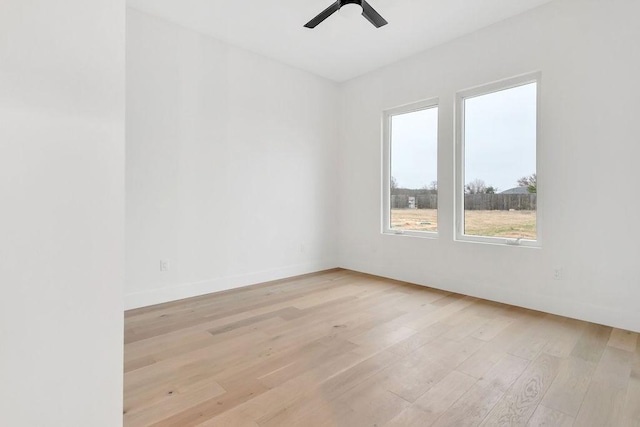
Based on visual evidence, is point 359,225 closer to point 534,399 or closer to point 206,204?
point 206,204

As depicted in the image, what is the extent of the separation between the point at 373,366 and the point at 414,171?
287 centimetres

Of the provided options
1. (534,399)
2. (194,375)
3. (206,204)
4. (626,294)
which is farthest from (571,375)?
(206,204)

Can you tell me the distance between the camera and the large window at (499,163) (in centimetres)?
322

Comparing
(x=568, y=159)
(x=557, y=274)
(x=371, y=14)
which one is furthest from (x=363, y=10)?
(x=557, y=274)

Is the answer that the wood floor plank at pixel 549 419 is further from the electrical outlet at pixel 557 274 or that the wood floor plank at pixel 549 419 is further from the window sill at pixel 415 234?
the window sill at pixel 415 234

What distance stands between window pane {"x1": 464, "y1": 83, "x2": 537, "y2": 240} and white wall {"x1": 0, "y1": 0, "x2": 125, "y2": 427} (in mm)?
3522

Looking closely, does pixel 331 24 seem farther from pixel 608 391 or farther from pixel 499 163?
pixel 608 391

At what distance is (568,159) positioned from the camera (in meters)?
2.91

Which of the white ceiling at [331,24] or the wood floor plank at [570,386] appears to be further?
the white ceiling at [331,24]

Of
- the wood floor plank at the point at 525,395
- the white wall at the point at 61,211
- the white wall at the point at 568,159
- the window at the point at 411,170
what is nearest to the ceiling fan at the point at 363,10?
the white wall at the point at 568,159

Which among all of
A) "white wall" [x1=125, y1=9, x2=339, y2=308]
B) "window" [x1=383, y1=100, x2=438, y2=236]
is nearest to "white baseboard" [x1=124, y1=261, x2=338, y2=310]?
"white wall" [x1=125, y1=9, x2=339, y2=308]

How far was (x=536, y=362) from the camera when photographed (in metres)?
2.09

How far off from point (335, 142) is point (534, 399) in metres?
4.07

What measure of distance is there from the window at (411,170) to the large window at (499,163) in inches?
14.8
